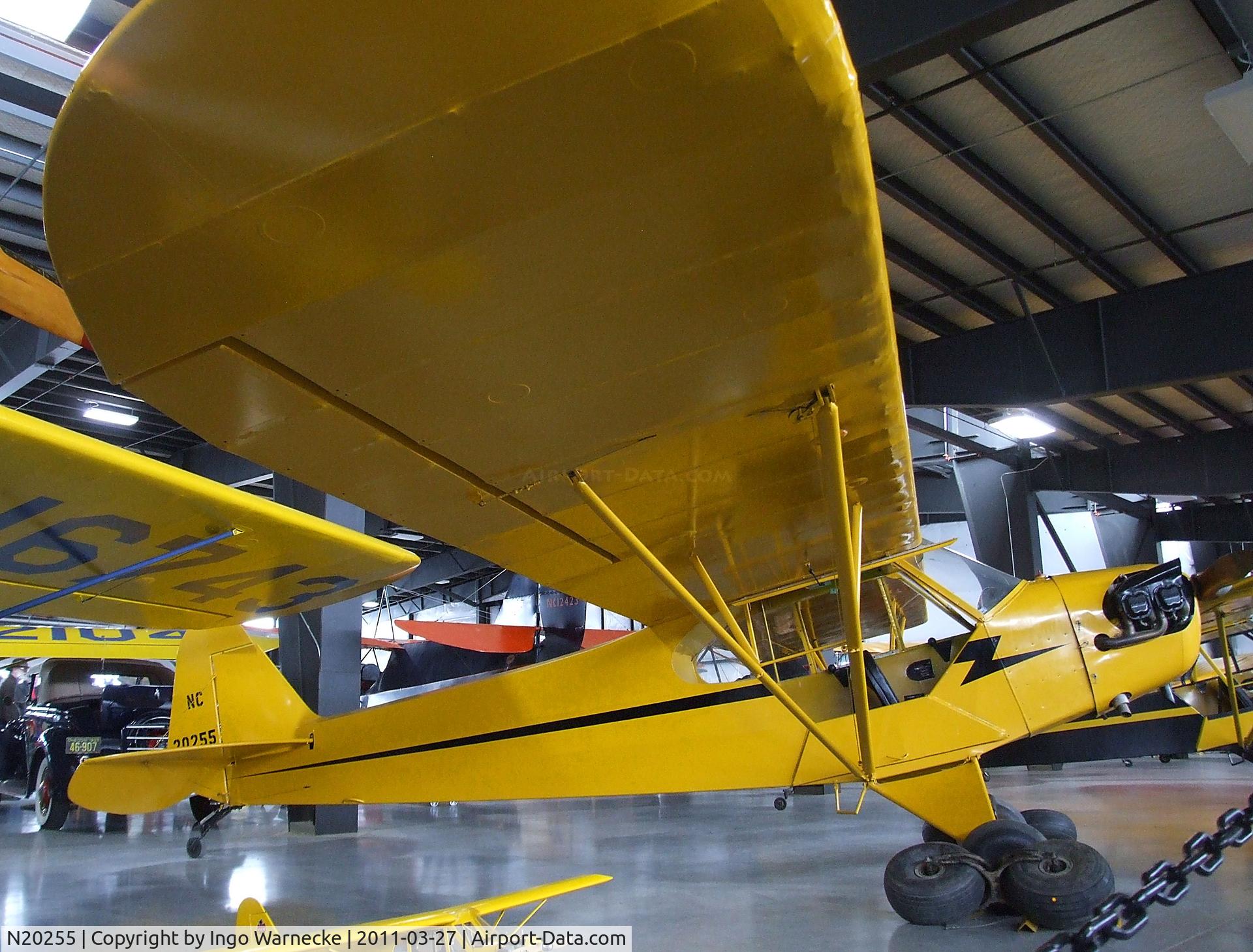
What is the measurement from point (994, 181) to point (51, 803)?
39.9ft

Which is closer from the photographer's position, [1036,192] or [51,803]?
[1036,192]

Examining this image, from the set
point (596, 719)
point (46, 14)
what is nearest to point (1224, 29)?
point (596, 719)

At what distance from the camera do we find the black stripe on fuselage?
15.6 feet

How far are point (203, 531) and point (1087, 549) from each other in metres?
22.5

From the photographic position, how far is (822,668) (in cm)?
500

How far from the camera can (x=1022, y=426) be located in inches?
503

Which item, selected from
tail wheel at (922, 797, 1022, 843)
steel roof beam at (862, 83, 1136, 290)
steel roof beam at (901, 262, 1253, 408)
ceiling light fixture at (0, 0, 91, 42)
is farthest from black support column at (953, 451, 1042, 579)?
ceiling light fixture at (0, 0, 91, 42)

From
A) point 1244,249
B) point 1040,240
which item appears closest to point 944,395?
point 1040,240

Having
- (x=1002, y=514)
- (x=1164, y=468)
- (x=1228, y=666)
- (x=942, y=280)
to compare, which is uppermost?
(x=942, y=280)

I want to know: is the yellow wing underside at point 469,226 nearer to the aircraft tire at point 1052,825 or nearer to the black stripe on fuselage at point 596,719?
the black stripe on fuselage at point 596,719

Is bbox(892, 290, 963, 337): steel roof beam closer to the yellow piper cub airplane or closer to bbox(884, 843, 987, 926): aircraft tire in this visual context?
the yellow piper cub airplane

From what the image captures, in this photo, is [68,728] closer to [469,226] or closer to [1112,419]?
[469,226]

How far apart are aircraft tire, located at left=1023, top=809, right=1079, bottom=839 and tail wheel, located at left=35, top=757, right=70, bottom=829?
10.4m

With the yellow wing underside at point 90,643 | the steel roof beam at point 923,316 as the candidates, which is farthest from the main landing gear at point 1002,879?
the yellow wing underside at point 90,643
